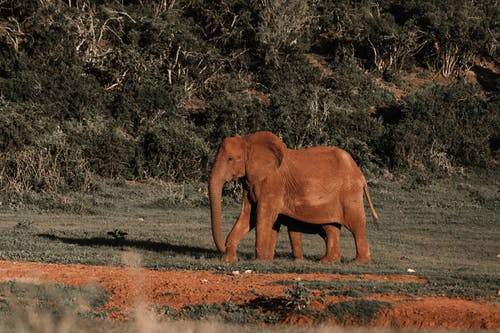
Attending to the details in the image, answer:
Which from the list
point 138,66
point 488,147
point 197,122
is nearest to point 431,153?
point 488,147

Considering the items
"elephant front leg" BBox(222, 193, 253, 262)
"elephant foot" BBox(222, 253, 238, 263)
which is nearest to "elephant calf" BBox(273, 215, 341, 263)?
"elephant front leg" BBox(222, 193, 253, 262)

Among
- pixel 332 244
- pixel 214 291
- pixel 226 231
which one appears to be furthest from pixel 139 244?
pixel 214 291

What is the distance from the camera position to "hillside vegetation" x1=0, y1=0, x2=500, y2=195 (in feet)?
106

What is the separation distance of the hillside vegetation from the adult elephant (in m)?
11.8

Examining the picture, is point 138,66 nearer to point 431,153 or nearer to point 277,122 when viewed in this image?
point 277,122

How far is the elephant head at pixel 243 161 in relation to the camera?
1719 cm

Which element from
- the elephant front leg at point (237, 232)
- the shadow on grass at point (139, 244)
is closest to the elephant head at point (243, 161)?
the elephant front leg at point (237, 232)

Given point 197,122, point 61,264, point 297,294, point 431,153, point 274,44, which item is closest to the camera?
point 297,294

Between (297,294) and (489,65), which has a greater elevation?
(489,65)

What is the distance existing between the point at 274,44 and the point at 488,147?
33.2 feet

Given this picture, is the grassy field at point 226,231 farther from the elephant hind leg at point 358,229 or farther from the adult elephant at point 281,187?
the adult elephant at point 281,187

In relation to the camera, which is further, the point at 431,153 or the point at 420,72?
the point at 420,72

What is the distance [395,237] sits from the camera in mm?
22734

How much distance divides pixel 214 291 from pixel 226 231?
10.1 m
